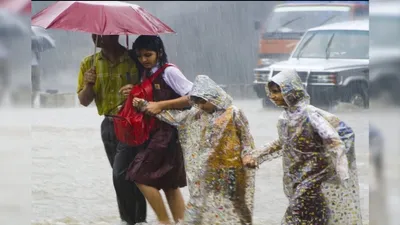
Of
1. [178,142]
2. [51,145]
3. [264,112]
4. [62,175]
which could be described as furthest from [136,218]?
[264,112]

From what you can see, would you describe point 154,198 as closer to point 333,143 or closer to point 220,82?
point 333,143

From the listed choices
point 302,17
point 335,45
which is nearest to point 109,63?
point 335,45

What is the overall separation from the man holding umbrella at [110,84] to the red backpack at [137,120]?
0.43 feet

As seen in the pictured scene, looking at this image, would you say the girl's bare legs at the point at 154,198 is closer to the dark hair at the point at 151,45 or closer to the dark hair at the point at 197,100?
the dark hair at the point at 197,100

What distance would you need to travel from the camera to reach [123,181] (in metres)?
6.14

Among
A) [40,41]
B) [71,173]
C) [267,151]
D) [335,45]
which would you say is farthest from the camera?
[40,41]

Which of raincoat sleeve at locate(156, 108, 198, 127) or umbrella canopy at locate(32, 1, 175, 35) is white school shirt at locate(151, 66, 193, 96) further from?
umbrella canopy at locate(32, 1, 175, 35)

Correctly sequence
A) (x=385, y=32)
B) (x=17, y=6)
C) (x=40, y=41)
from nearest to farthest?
(x=17, y=6)
(x=385, y=32)
(x=40, y=41)

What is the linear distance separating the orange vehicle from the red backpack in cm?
1104

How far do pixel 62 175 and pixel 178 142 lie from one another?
124 inches

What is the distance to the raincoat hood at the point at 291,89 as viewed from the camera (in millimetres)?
5465

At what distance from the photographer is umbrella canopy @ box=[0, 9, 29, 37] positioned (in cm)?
423

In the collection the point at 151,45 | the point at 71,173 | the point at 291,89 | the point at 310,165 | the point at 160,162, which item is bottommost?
the point at 71,173

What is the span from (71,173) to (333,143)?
13.9ft
